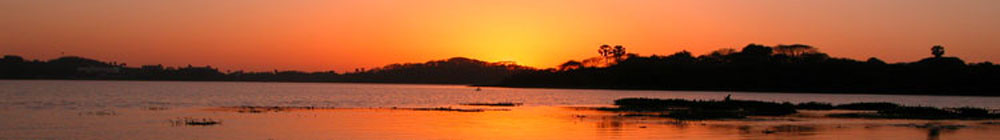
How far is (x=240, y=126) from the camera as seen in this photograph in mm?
43781

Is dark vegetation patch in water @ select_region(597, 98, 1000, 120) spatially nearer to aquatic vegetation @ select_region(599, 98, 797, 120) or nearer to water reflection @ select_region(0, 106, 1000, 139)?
aquatic vegetation @ select_region(599, 98, 797, 120)

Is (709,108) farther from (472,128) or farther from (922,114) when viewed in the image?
(472,128)

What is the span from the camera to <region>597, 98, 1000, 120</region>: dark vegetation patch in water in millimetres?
56469

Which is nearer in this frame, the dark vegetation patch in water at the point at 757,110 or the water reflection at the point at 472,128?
the water reflection at the point at 472,128

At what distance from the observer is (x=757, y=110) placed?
63500mm

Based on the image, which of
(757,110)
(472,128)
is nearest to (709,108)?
(757,110)

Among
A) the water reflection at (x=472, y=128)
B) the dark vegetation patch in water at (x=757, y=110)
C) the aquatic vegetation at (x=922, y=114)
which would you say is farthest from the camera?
the dark vegetation patch in water at (x=757, y=110)

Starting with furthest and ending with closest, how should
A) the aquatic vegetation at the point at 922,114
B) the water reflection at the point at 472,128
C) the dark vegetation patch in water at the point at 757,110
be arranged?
the dark vegetation patch in water at the point at 757,110 < the aquatic vegetation at the point at 922,114 < the water reflection at the point at 472,128

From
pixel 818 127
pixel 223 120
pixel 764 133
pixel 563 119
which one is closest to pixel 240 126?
pixel 223 120

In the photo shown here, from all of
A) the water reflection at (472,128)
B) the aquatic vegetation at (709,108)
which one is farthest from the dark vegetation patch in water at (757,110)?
the water reflection at (472,128)

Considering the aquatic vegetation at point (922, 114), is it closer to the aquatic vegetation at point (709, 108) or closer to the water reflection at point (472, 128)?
the aquatic vegetation at point (709, 108)

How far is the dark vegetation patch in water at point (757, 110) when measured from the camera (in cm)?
5647

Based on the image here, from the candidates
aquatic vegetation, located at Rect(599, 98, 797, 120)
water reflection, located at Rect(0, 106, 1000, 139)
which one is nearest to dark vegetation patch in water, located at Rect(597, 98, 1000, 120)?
aquatic vegetation, located at Rect(599, 98, 797, 120)

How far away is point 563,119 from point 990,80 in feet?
491
